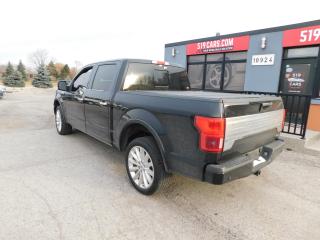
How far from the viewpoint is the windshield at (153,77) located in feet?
12.2

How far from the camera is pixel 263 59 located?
7914 millimetres

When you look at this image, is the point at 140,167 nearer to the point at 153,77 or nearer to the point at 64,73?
the point at 153,77

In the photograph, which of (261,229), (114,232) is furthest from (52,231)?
(261,229)

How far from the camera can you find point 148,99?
9.85ft

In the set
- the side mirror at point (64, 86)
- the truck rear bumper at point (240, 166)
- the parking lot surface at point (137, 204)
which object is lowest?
the parking lot surface at point (137, 204)

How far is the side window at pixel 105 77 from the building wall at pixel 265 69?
5.98 m

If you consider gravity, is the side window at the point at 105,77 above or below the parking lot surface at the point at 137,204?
above

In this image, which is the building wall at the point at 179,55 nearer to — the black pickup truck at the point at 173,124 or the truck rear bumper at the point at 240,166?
the black pickup truck at the point at 173,124

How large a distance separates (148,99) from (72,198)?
1618 mm

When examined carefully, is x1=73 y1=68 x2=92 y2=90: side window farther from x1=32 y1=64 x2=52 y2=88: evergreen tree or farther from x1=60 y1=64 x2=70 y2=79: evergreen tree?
x1=60 y1=64 x2=70 y2=79: evergreen tree

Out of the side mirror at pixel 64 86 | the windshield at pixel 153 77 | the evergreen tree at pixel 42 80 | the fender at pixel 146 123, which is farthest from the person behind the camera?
the evergreen tree at pixel 42 80

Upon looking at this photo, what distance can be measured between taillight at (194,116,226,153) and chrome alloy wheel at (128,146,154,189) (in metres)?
0.96

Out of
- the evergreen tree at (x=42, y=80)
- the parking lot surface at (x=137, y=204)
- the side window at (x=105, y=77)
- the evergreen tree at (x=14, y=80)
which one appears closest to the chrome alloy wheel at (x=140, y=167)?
the parking lot surface at (x=137, y=204)

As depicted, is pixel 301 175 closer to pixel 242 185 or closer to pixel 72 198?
pixel 242 185
